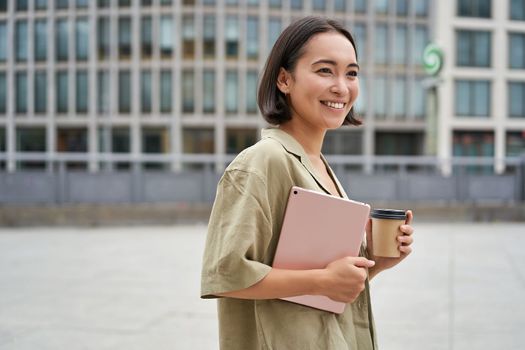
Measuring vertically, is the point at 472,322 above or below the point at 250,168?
below

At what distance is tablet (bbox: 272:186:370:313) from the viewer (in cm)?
153

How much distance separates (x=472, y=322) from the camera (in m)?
5.21

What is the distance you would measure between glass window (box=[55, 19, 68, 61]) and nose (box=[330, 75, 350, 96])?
45.5m

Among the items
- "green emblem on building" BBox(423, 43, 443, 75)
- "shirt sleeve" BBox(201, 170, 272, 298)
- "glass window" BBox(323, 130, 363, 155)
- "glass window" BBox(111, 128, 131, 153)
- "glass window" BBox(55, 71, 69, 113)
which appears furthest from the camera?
"glass window" BBox(323, 130, 363, 155)

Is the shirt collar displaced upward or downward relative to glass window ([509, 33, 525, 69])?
downward

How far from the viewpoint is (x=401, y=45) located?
45.4 m

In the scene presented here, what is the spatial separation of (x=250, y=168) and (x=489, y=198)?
14941 millimetres

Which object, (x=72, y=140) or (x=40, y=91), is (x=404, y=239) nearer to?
(x=72, y=140)

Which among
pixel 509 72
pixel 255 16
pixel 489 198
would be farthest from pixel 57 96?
pixel 489 198

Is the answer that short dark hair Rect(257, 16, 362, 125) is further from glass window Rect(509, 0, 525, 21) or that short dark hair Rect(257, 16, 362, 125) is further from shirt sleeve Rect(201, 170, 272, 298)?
glass window Rect(509, 0, 525, 21)

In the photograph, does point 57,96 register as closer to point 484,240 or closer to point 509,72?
point 509,72

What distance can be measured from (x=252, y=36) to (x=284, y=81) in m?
43.3

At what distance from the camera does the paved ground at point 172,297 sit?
15.5 ft

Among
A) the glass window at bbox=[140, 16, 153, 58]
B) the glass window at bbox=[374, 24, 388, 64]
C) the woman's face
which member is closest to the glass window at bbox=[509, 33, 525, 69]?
Answer: the glass window at bbox=[374, 24, 388, 64]
